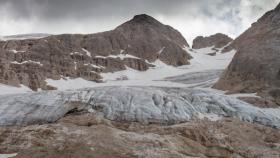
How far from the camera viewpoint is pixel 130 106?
44.7 metres

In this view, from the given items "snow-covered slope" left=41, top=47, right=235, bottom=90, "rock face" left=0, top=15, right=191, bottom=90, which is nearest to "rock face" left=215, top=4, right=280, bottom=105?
"snow-covered slope" left=41, top=47, right=235, bottom=90

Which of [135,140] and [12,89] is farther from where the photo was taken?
[12,89]

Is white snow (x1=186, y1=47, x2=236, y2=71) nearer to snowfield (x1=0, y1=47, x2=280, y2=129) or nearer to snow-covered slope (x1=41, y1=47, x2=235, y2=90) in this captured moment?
snow-covered slope (x1=41, y1=47, x2=235, y2=90)

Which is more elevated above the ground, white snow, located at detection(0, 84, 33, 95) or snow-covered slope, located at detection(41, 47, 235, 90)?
snow-covered slope, located at detection(41, 47, 235, 90)

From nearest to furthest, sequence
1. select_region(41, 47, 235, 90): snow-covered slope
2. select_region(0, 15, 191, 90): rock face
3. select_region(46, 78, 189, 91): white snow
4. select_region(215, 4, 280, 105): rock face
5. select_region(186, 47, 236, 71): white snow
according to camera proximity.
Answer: select_region(215, 4, 280, 105): rock face → select_region(41, 47, 235, 90): snow-covered slope → select_region(46, 78, 189, 91): white snow → select_region(0, 15, 191, 90): rock face → select_region(186, 47, 236, 71): white snow

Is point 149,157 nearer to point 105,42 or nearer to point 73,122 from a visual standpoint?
point 73,122

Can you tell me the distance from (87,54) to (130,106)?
351ft

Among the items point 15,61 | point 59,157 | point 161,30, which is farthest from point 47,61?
point 59,157

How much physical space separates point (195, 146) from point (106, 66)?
4445 inches

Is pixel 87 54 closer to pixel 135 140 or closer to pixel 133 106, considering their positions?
pixel 133 106

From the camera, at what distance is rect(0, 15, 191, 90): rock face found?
126 metres

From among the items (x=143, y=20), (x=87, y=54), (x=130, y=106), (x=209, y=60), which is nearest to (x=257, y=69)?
(x=130, y=106)

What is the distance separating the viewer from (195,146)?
122ft

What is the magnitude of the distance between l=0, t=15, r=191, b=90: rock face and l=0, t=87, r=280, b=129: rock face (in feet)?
226
